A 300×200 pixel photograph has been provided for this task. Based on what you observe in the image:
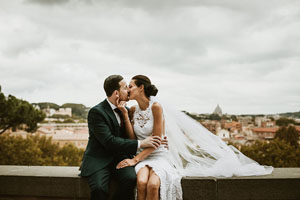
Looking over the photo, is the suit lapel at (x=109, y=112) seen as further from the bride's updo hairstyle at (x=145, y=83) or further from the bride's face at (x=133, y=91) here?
the bride's updo hairstyle at (x=145, y=83)

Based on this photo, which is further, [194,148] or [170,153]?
[194,148]

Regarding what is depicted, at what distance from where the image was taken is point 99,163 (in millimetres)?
2830

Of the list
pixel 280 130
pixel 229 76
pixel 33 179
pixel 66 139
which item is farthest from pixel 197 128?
pixel 229 76

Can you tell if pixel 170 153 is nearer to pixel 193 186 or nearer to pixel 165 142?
pixel 165 142

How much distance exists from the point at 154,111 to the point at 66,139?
5675 cm

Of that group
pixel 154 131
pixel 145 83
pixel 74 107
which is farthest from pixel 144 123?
pixel 74 107

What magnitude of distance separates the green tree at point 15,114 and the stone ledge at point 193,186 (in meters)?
27.9

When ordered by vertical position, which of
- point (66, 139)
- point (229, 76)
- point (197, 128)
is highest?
point (229, 76)

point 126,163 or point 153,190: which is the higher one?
point 126,163

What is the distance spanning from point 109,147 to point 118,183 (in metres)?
0.38

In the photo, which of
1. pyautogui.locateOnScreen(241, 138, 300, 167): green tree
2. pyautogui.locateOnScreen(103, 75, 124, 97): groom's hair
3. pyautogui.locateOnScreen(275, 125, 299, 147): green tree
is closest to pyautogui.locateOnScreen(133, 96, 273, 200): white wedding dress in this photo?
pyautogui.locateOnScreen(103, 75, 124, 97): groom's hair

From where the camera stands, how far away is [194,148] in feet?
11.2

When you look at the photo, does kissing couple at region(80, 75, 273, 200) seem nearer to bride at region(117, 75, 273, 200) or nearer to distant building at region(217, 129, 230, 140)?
bride at region(117, 75, 273, 200)

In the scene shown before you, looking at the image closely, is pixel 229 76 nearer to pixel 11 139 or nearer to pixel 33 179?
pixel 11 139
